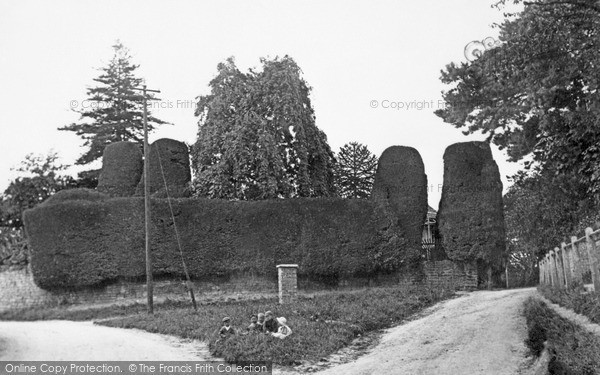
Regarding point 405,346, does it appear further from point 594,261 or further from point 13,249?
point 13,249

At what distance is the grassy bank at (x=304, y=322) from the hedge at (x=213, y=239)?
2.25 meters

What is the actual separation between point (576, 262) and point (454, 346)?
5986 mm

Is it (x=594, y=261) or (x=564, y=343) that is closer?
(x=564, y=343)

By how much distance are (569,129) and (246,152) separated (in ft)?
61.4

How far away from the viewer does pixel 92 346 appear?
13.1 metres

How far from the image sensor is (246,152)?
3014 cm

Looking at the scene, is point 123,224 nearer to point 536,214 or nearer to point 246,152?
point 246,152

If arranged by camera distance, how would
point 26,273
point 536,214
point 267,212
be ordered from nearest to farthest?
point 26,273 < point 267,212 < point 536,214

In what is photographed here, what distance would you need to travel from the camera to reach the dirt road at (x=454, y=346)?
10.6 meters

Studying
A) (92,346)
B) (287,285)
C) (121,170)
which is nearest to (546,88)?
(92,346)

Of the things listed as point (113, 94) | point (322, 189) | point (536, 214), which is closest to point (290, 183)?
point (322, 189)

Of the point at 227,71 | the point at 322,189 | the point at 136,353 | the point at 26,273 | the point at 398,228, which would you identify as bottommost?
the point at 136,353

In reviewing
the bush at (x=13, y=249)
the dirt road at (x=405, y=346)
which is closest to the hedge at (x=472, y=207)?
the dirt road at (x=405, y=346)

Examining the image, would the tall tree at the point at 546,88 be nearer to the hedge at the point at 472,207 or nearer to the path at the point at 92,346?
the path at the point at 92,346
